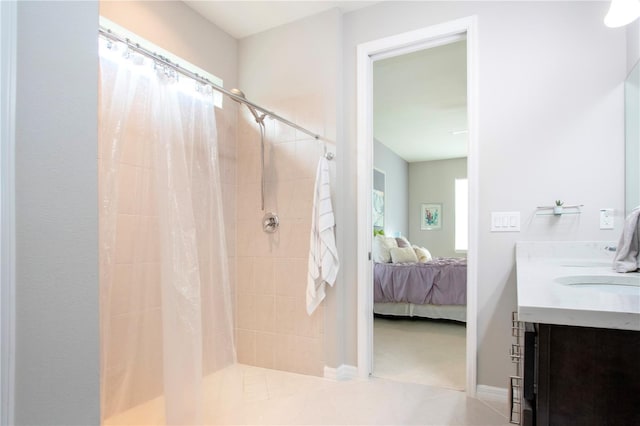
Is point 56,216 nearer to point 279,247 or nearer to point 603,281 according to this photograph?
point 603,281

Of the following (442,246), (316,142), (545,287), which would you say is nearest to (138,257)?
(316,142)

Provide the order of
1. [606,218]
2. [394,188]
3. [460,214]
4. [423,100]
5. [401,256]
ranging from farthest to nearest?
[460,214] → [394,188] → [401,256] → [423,100] → [606,218]

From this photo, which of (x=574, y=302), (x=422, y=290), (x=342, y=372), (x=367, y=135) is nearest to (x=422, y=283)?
(x=422, y=290)

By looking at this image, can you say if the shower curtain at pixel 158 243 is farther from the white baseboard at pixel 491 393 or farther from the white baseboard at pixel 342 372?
the white baseboard at pixel 491 393

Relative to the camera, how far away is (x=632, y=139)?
1914 mm

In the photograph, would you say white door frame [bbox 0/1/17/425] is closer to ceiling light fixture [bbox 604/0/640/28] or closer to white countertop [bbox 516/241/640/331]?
white countertop [bbox 516/241/640/331]

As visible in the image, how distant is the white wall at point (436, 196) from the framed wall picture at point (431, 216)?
0.07m

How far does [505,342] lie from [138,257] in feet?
6.95

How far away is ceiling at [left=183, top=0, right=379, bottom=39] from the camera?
2.62 metres

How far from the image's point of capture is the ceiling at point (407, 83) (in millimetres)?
2678

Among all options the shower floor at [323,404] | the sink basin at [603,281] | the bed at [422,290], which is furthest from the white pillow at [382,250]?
the sink basin at [603,281]

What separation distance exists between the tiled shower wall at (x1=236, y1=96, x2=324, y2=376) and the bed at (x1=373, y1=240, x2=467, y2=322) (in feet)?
6.54

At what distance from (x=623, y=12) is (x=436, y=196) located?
6482mm

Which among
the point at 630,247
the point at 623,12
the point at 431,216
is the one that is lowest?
the point at 630,247
